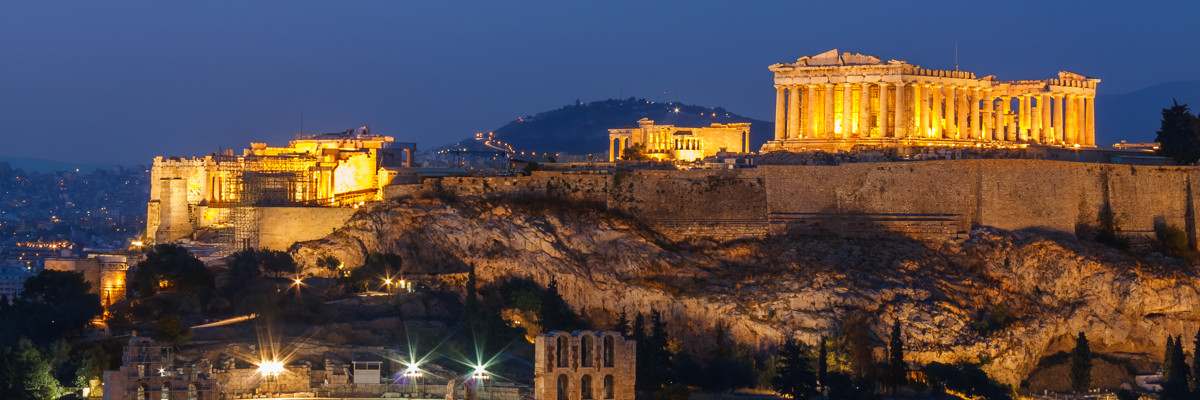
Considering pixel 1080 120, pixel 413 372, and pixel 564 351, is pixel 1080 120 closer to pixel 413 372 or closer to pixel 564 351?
pixel 413 372

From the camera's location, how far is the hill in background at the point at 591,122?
474 ft

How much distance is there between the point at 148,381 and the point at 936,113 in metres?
41.6

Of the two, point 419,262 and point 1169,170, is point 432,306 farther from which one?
point 1169,170

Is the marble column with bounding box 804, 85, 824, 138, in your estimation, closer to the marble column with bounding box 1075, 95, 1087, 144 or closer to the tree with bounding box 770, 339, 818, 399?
the marble column with bounding box 1075, 95, 1087, 144

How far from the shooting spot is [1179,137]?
3009 inches

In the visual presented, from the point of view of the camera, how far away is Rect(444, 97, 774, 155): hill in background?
474 ft

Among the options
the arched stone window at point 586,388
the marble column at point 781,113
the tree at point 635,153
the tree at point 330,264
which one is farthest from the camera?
the tree at point 635,153

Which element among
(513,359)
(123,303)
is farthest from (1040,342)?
(123,303)

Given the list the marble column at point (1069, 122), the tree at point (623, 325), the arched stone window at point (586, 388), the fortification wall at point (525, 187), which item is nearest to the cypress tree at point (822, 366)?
the tree at point (623, 325)

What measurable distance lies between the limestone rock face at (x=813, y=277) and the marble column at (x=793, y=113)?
14.1 m

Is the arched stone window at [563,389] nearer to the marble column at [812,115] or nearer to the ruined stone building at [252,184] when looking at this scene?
the ruined stone building at [252,184]

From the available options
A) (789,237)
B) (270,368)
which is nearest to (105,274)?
(270,368)

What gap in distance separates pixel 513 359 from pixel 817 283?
1125 cm

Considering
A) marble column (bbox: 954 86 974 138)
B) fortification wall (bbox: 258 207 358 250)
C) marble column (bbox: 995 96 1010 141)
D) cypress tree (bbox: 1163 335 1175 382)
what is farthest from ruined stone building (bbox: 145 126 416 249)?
cypress tree (bbox: 1163 335 1175 382)
